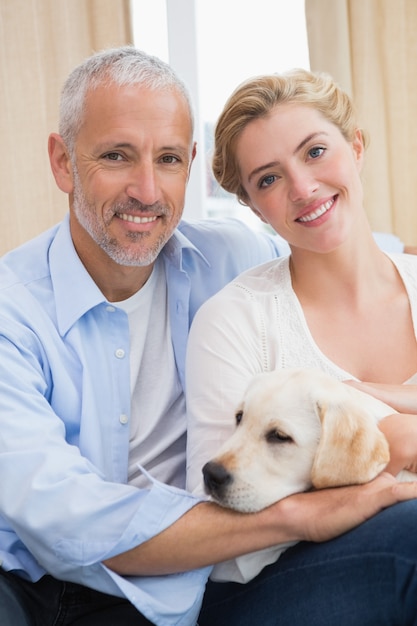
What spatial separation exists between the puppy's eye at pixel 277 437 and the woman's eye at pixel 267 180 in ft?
2.10

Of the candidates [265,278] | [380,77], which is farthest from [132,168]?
[380,77]

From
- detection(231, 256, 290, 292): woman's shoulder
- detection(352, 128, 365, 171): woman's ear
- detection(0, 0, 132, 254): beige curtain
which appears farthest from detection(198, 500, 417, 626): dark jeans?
detection(0, 0, 132, 254): beige curtain

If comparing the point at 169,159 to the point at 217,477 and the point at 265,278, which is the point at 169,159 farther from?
the point at 217,477

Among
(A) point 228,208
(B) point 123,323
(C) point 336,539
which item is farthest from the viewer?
(A) point 228,208

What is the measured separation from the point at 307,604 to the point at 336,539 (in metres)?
0.13

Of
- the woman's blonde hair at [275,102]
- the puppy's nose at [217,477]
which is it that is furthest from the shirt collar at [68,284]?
the puppy's nose at [217,477]

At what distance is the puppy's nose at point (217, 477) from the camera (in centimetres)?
141

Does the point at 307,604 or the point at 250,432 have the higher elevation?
the point at 250,432

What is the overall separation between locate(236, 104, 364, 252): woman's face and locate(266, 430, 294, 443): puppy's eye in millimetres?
523

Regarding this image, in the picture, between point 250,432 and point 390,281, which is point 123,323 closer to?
point 250,432

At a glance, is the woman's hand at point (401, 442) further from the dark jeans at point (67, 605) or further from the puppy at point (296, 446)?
the dark jeans at point (67, 605)

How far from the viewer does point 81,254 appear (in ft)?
6.42

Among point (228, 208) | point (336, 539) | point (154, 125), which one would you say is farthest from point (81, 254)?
point (228, 208)

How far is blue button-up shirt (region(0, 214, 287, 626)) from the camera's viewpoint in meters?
1.44
